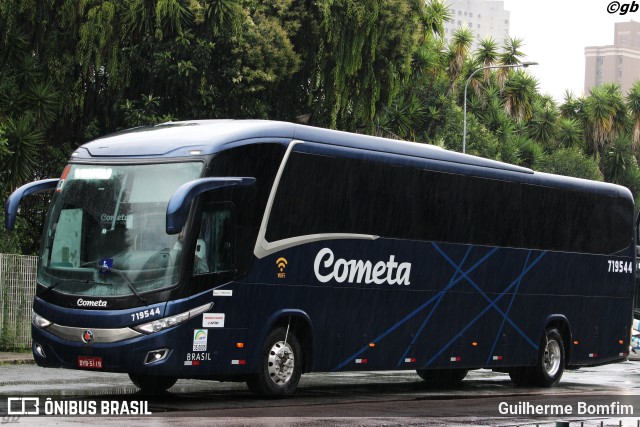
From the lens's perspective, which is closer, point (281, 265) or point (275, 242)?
point (275, 242)

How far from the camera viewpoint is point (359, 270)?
17156 millimetres

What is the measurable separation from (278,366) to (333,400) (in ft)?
3.30

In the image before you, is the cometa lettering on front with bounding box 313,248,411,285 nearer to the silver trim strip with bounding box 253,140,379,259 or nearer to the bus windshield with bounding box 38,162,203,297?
the silver trim strip with bounding box 253,140,379,259

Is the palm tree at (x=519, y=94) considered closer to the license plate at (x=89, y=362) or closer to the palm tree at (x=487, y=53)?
the palm tree at (x=487, y=53)

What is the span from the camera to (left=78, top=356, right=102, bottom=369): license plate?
14102 mm

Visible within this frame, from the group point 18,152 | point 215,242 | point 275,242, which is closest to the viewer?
point 215,242

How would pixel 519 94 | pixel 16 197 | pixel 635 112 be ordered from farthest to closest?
pixel 635 112 → pixel 519 94 → pixel 16 197

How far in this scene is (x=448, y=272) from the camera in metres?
19.0

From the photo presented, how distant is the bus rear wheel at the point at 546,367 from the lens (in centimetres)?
2141

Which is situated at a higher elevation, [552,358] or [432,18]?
[432,18]

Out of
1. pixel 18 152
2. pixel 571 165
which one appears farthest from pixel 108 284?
pixel 571 165

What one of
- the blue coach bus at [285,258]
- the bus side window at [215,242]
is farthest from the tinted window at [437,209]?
the bus side window at [215,242]

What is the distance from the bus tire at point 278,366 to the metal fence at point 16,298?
9473 mm

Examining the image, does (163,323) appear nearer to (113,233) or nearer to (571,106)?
(113,233)
